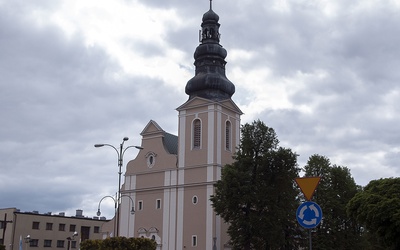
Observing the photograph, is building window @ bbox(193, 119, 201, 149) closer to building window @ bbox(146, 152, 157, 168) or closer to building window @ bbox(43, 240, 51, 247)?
building window @ bbox(146, 152, 157, 168)

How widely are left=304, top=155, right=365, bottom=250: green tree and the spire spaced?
44.2ft

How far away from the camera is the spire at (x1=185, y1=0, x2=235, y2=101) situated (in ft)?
207

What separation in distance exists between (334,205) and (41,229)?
47491 millimetres

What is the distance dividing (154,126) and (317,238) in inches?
931

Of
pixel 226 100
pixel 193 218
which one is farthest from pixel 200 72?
pixel 193 218

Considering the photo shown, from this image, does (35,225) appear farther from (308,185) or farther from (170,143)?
(308,185)

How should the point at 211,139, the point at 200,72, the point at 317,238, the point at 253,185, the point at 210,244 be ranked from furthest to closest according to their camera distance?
the point at 200,72
the point at 211,139
the point at 210,244
the point at 317,238
the point at 253,185

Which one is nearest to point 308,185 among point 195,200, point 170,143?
point 195,200

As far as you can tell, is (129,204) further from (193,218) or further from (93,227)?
(93,227)

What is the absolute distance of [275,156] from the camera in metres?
47.0

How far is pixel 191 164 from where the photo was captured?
60.9m

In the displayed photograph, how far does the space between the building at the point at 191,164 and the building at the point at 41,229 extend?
52.3ft

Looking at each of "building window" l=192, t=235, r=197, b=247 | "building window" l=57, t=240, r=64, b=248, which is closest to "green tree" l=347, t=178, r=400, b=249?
"building window" l=192, t=235, r=197, b=247

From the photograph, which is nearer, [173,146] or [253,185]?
[253,185]
